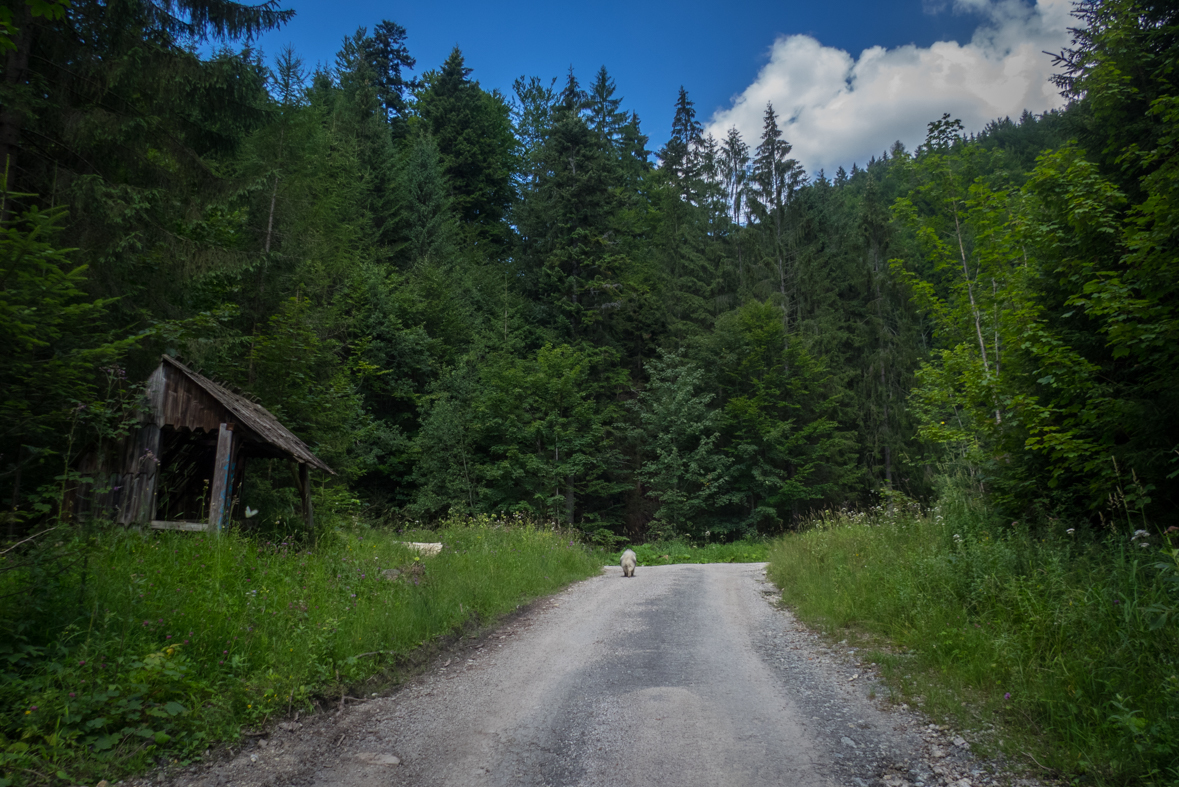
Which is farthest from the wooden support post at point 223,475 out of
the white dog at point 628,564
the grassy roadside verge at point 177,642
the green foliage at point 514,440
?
the green foliage at point 514,440

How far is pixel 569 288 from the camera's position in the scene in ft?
90.2

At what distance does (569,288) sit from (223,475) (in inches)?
837

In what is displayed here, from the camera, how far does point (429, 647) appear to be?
5480 millimetres

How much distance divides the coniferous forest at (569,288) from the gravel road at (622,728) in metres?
2.57

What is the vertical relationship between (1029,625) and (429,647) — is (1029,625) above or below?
above

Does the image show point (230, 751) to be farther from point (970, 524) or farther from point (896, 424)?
point (896, 424)

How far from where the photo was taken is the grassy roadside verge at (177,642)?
3193 mm

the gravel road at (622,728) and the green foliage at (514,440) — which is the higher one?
the green foliage at (514,440)

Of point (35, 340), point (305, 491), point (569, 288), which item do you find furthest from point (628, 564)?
point (569, 288)

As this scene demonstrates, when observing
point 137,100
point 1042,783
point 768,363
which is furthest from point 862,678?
point 768,363

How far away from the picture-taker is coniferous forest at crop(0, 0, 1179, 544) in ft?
19.2

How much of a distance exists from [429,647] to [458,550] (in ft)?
15.4

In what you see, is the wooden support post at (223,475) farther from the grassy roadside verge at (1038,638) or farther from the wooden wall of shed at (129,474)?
the grassy roadside verge at (1038,638)

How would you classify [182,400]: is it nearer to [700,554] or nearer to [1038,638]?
[1038,638]
